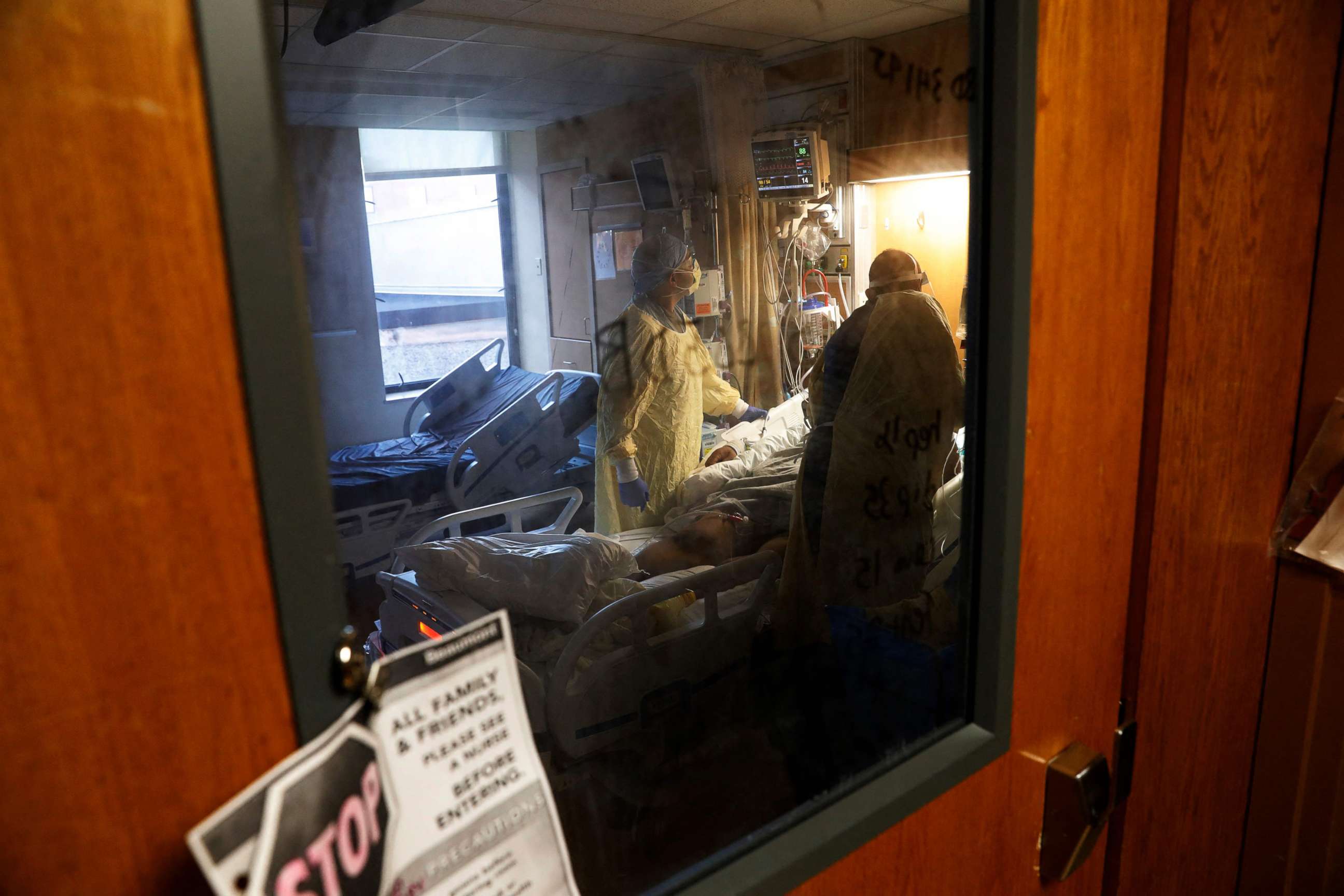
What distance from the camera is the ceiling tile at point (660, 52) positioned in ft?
10.5

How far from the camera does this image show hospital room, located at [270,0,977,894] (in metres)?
0.97

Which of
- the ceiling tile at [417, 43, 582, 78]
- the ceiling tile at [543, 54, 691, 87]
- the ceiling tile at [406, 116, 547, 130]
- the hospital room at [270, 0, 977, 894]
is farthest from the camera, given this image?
the ceiling tile at [543, 54, 691, 87]

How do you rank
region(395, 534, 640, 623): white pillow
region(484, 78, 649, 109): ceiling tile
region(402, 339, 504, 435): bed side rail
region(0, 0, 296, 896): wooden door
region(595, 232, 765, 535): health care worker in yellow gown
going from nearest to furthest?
region(0, 0, 296, 896): wooden door, region(395, 534, 640, 623): white pillow, region(595, 232, 765, 535): health care worker in yellow gown, region(402, 339, 504, 435): bed side rail, region(484, 78, 649, 109): ceiling tile

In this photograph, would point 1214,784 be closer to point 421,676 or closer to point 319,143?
point 421,676

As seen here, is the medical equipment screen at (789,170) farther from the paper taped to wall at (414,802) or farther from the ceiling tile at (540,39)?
the paper taped to wall at (414,802)

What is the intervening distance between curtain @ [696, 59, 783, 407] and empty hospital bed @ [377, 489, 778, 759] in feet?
3.34

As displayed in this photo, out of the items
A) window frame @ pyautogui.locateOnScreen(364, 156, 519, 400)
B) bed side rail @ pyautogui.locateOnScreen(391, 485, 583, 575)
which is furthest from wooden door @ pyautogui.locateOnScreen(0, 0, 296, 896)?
window frame @ pyautogui.locateOnScreen(364, 156, 519, 400)

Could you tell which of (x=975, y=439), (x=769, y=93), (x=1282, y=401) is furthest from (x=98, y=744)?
(x=769, y=93)

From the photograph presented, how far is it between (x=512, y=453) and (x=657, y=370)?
67 cm

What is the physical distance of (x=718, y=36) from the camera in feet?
10.2

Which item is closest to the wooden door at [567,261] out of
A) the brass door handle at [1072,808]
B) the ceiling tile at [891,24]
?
the ceiling tile at [891,24]

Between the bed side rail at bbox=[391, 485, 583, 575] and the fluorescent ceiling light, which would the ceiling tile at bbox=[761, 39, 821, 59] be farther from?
the bed side rail at bbox=[391, 485, 583, 575]

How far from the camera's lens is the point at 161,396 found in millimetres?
328

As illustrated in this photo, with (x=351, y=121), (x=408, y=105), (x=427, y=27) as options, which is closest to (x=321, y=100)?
(x=351, y=121)
